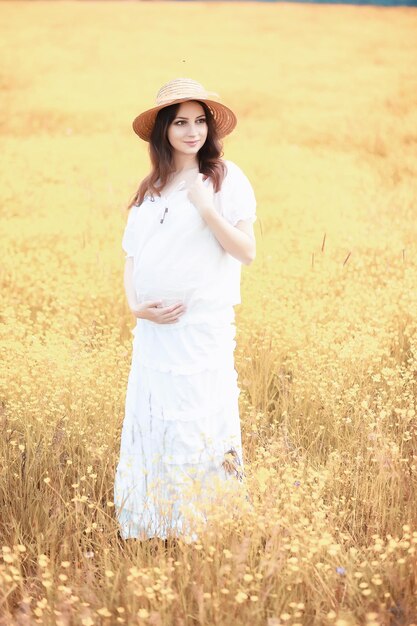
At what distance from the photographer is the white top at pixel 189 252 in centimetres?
254

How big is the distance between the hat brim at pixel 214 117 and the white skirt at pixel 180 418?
0.70 metres

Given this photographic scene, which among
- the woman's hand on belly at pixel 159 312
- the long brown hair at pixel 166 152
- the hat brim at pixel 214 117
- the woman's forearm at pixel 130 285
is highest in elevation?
the hat brim at pixel 214 117

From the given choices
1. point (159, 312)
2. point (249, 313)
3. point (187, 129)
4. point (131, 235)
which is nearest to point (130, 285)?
point (131, 235)

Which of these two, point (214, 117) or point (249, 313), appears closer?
point (214, 117)

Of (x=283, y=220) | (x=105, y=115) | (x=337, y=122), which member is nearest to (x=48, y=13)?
(x=105, y=115)

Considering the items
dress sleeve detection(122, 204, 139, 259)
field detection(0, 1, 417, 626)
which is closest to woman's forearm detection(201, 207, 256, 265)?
dress sleeve detection(122, 204, 139, 259)

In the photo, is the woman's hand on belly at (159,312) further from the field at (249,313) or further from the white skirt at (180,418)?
the field at (249,313)

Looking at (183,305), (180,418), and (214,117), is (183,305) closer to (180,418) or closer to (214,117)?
(180,418)

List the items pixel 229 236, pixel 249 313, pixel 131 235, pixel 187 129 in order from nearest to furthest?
pixel 229 236, pixel 187 129, pixel 131 235, pixel 249 313

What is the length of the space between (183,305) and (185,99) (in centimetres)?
71

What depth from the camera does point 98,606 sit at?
2.12 metres

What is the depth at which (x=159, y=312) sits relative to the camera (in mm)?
2521

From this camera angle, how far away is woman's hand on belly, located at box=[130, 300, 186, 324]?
252 cm

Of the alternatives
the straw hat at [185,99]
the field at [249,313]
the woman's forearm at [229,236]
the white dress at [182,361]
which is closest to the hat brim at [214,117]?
the straw hat at [185,99]
